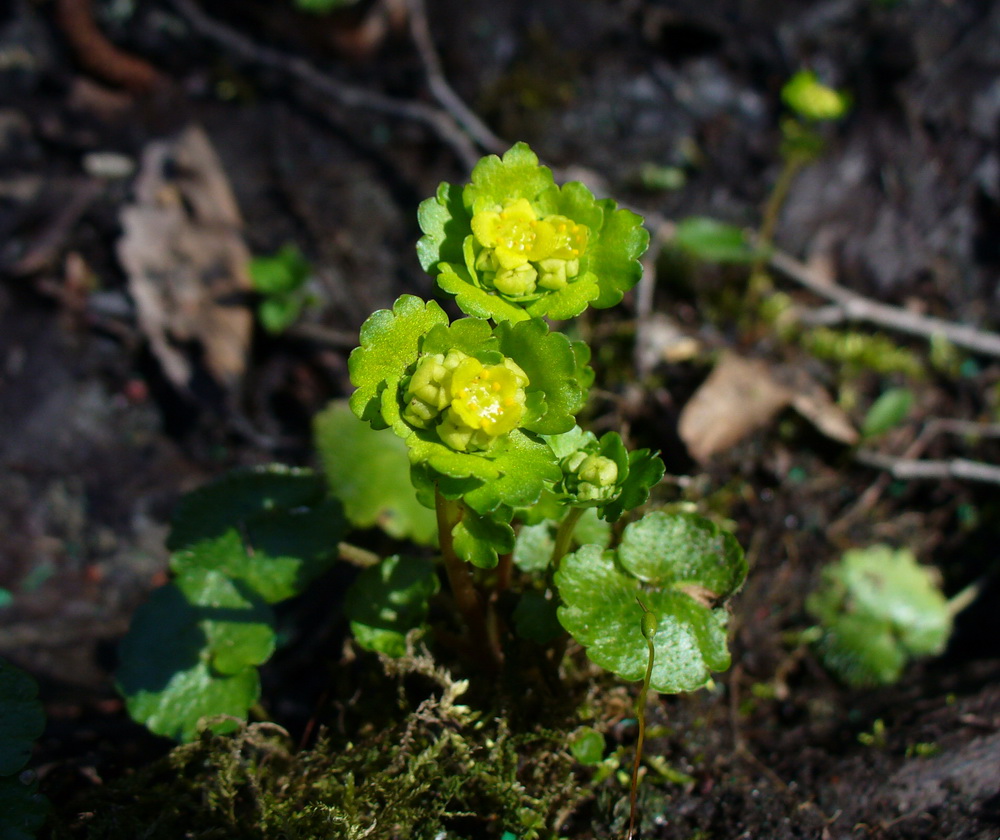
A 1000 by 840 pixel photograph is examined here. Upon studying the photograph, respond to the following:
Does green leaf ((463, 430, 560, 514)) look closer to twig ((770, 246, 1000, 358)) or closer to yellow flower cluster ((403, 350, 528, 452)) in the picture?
yellow flower cluster ((403, 350, 528, 452))

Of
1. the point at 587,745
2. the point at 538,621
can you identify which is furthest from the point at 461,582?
the point at 587,745

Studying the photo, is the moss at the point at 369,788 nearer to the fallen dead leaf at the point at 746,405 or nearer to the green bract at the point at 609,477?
the green bract at the point at 609,477

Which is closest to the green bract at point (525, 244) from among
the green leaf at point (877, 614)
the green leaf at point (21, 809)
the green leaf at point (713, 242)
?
the green leaf at point (21, 809)


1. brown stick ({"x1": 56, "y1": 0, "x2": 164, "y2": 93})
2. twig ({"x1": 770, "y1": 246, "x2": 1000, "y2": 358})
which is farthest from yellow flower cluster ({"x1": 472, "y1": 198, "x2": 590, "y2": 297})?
brown stick ({"x1": 56, "y1": 0, "x2": 164, "y2": 93})

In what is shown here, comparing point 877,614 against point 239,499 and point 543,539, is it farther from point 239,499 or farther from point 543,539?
point 239,499

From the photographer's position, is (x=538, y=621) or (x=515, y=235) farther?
(x=538, y=621)

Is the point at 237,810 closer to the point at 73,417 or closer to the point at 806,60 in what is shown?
the point at 73,417

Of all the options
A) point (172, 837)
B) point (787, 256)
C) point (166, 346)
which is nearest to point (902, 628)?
point (787, 256)
